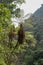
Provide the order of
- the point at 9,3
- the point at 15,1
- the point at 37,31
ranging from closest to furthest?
the point at 9,3 < the point at 15,1 < the point at 37,31

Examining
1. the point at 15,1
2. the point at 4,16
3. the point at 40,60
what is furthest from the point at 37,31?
the point at 4,16

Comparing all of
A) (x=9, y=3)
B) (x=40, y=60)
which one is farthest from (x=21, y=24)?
(x=40, y=60)

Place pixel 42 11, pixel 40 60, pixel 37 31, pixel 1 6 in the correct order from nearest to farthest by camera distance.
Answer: pixel 1 6 → pixel 40 60 → pixel 37 31 → pixel 42 11

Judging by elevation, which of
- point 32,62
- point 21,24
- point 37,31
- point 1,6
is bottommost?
point 32,62

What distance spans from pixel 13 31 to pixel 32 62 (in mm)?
15286

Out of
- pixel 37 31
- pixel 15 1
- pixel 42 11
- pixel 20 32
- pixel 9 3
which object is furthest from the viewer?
pixel 42 11

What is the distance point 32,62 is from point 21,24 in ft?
51.1

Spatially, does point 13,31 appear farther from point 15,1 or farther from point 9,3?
point 15,1

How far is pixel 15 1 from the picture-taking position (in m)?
10.9

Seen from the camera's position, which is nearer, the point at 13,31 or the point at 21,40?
the point at 21,40

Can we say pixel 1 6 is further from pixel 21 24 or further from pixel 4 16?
pixel 21 24

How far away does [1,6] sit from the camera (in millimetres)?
5711

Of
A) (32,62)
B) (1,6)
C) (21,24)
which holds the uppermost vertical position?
(1,6)

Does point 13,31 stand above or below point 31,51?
above
